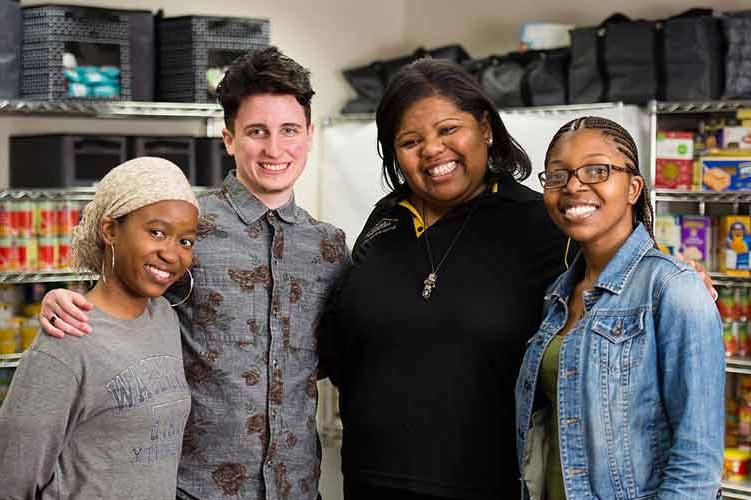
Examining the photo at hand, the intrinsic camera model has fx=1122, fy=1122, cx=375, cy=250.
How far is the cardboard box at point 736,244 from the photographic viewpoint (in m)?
4.74

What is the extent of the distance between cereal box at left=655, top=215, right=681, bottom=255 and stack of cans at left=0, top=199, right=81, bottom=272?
99.6 inches

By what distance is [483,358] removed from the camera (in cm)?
235

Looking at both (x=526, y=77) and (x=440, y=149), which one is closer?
(x=440, y=149)

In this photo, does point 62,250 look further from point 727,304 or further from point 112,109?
point 727,304

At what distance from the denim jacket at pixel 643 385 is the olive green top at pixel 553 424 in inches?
2.1

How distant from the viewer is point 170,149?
4980 millimetres

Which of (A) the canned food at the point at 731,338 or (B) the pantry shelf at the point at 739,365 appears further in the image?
(A) the canned food at the point at 731,338

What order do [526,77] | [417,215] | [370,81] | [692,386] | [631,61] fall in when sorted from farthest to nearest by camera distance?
[370,81] → [526,77] → [631,61] → [417,215] → [692,386]

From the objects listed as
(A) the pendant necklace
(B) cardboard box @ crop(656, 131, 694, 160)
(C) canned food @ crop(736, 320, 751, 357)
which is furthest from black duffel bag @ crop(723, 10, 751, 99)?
(A) the pendant necklace

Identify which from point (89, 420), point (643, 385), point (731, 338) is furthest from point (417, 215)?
point (731, 338)

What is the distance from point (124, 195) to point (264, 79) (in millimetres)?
444

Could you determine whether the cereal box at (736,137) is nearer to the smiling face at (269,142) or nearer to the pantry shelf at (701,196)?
the pantry shelf at (701,196)

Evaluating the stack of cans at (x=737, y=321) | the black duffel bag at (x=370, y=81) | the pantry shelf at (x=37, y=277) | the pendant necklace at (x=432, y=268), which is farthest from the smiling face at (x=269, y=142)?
the black duffel bag at (x=370, y=81)

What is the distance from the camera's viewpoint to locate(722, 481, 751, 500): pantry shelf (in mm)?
4674
